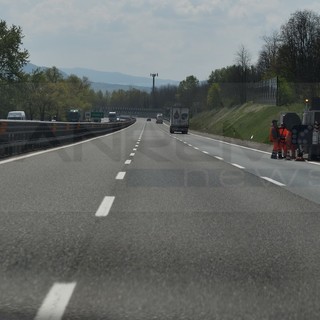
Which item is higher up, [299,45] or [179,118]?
[299,45]

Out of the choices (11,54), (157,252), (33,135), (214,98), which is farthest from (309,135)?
(214,98)

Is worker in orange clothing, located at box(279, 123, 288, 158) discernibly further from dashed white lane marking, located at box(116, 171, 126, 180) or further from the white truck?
the white truck

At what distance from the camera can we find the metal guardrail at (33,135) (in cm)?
1822

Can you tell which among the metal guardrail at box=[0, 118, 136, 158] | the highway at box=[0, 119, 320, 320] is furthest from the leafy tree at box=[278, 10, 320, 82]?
the highway at box=[0, 119, 320, 320]

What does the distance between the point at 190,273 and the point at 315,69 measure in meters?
74.1

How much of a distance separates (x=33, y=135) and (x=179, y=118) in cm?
4163

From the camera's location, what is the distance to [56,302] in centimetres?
409

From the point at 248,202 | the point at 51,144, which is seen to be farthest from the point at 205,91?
the point at 248,202

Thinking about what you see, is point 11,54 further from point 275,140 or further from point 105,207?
point 105,207

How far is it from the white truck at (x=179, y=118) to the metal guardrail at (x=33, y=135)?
91.7 feet

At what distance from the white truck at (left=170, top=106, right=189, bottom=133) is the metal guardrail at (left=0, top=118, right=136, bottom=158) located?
2796 cm

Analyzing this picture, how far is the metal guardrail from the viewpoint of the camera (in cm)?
1822

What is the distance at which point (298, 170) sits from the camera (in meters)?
16.0

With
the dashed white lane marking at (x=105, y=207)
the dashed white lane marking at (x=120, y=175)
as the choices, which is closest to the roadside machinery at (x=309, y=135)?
the dashed white lane marking at (x=120, y=175)
